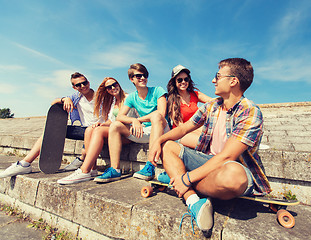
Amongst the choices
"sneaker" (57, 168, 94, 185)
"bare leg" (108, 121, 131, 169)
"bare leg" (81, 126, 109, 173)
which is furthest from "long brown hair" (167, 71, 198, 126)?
"sneaker" (57, 168, 94, 185)

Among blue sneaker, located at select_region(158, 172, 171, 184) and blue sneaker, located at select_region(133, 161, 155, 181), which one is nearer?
blue sneaker, located at select_region(158, 172, 171, 184)

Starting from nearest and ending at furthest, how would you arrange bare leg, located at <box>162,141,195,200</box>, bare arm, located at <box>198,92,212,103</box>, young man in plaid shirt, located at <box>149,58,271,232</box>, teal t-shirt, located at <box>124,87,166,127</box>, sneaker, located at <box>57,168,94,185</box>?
1. young man in plaid shirt, located at <box>149,58,271,232</box>
2. bare leg, located at <box>162,141,195,200</box>
3. sneaker, located at <box>57,168,94,185</box>
4. teal t-shirt, located at <box>124,87,166,127</box>
5. bare arm, located at <box>198,92,212,103</box>

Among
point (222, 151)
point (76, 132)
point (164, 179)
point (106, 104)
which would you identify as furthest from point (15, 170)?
point (222, 151)

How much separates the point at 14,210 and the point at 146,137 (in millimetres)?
2082

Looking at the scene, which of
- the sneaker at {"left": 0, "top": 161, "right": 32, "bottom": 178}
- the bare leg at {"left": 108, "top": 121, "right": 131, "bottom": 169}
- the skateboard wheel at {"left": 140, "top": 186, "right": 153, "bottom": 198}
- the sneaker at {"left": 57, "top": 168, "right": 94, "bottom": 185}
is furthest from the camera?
the sneaker at {"left": 0, "top": 161, "right": 32, "bottom": 178}

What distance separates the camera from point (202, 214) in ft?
4.31

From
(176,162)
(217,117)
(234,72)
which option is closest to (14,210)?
(176,162)

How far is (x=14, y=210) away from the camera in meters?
2.58

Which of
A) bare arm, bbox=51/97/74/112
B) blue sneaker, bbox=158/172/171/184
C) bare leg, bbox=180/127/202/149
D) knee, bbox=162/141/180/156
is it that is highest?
bare arm, bbox=51/97/74/112

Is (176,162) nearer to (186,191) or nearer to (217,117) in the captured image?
(186,191)

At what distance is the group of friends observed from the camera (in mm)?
1499

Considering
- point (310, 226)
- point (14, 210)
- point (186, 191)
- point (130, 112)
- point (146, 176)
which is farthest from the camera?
point (130, 112)

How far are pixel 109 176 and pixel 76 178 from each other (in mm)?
420

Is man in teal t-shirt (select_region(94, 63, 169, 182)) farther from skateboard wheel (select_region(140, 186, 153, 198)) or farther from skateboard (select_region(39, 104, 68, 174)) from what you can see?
skateboard (select_region(39, 104, 68, 174))
